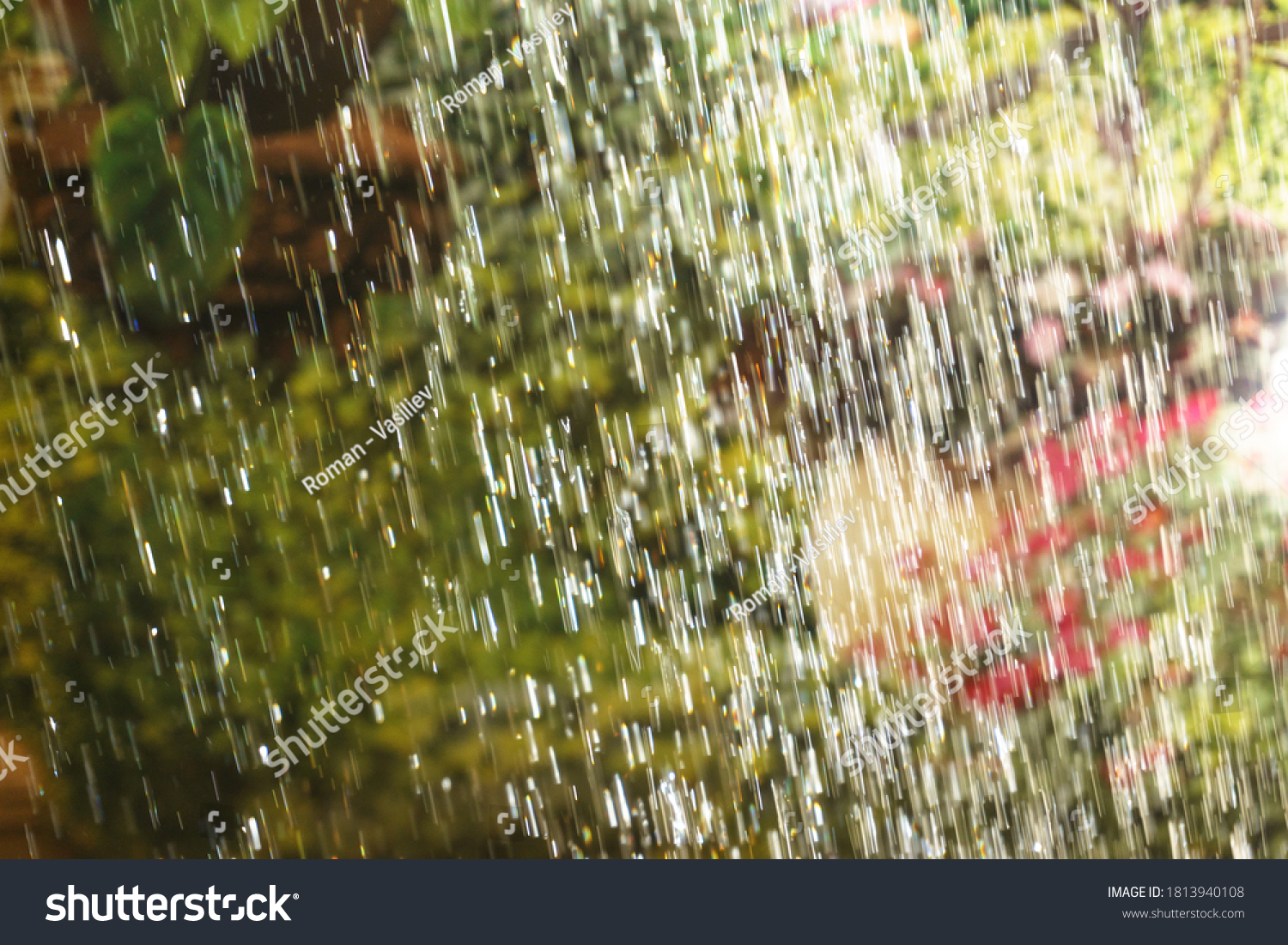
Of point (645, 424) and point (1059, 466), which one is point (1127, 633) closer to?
point (1059, 466)

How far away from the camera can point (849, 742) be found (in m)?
1.61

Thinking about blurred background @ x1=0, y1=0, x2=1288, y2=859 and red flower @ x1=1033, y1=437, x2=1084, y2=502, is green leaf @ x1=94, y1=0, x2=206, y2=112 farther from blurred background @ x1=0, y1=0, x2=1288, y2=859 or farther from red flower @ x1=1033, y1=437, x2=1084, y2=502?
red flower @ x1=1033, y1=437, x2=1084, y2=502

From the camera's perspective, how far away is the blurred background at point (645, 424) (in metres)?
1.54

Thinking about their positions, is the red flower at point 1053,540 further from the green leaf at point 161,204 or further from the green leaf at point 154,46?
the green leaf at point 154,46

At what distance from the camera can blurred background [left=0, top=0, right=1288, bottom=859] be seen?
5.04 feet

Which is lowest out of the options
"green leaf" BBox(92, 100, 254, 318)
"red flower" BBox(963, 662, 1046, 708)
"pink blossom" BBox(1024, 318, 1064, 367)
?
"red flower" BBox(963, 662, 1046, 708)

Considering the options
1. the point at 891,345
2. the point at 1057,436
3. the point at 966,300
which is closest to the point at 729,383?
the point at 891,345

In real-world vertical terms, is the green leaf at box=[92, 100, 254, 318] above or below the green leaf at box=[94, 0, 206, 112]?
below

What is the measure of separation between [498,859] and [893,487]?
1.00 m

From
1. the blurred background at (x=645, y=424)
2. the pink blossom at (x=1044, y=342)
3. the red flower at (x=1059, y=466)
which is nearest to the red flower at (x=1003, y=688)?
the blurred background at (x=645, y=424)

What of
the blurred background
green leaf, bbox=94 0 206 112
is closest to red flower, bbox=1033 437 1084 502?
the blurred background

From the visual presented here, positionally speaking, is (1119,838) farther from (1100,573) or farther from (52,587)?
(52,587)

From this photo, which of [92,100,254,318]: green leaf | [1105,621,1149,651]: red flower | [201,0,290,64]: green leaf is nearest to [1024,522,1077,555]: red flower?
[1105,621,1149,651]: red flower

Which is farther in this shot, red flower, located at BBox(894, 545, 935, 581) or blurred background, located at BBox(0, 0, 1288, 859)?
red flower, located at BBox(894, 545, 935, 581)
